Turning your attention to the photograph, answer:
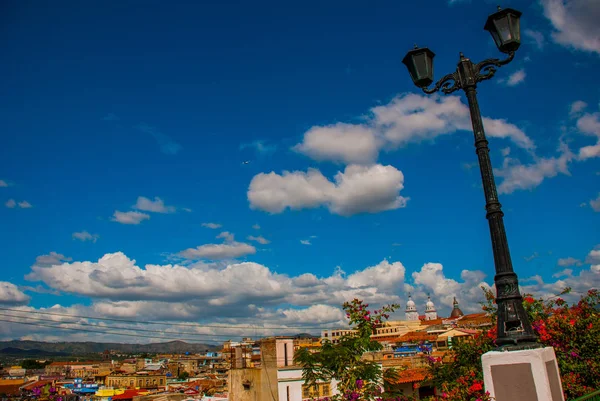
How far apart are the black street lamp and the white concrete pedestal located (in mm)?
114

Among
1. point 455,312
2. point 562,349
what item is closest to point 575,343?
point 562,349

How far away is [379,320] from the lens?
15195 millimetres

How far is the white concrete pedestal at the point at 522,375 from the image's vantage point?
169 inches

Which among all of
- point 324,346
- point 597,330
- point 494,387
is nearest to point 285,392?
point 324,346

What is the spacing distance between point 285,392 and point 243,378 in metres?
2.92

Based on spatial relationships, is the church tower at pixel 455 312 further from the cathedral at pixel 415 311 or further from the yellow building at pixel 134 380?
the yellow building at pixel 134 380

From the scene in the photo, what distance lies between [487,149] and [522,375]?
2.40m

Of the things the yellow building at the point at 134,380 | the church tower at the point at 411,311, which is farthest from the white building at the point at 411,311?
the yellow building at the point at 134,380

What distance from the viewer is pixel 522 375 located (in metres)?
4.43

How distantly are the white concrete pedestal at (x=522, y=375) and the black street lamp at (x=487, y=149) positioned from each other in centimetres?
11

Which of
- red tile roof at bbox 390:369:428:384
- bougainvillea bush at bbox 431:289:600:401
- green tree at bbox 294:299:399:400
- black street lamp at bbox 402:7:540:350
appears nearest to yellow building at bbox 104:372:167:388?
red tile roof at bbox 390:369:428:384

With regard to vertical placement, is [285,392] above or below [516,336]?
below

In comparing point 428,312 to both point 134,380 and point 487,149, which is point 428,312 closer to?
point 134,380

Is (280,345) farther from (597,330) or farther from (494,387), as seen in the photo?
(494,387)
